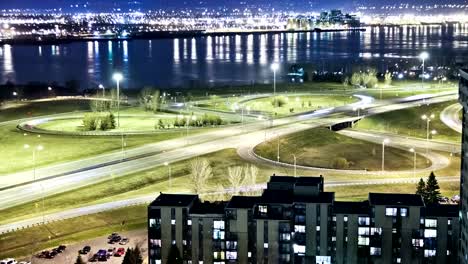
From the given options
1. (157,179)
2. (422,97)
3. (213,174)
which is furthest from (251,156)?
(422,97)

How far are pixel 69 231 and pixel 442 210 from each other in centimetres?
1001

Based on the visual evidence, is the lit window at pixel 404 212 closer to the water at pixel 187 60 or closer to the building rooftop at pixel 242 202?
the building rooftop at pixel 242 202

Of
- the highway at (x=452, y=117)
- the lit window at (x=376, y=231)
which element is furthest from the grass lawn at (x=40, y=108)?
the lit window at (x=376, y=231)

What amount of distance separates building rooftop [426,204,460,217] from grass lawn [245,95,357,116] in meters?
22.2

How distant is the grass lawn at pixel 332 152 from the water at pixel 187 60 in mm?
28982

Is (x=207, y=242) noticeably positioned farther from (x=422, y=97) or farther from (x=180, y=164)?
(x=422, y=97)

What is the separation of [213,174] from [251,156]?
305cm

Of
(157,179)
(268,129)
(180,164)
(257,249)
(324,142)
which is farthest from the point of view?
(268,129)

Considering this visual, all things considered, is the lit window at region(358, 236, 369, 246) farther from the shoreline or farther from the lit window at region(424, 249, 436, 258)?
the shoreline

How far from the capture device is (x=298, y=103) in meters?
42.8

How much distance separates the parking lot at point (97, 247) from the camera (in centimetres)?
1693

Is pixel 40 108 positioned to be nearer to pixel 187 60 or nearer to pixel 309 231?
pixel 309 231

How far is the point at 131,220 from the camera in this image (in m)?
19.8

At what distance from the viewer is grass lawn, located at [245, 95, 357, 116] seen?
3991 centimetres
